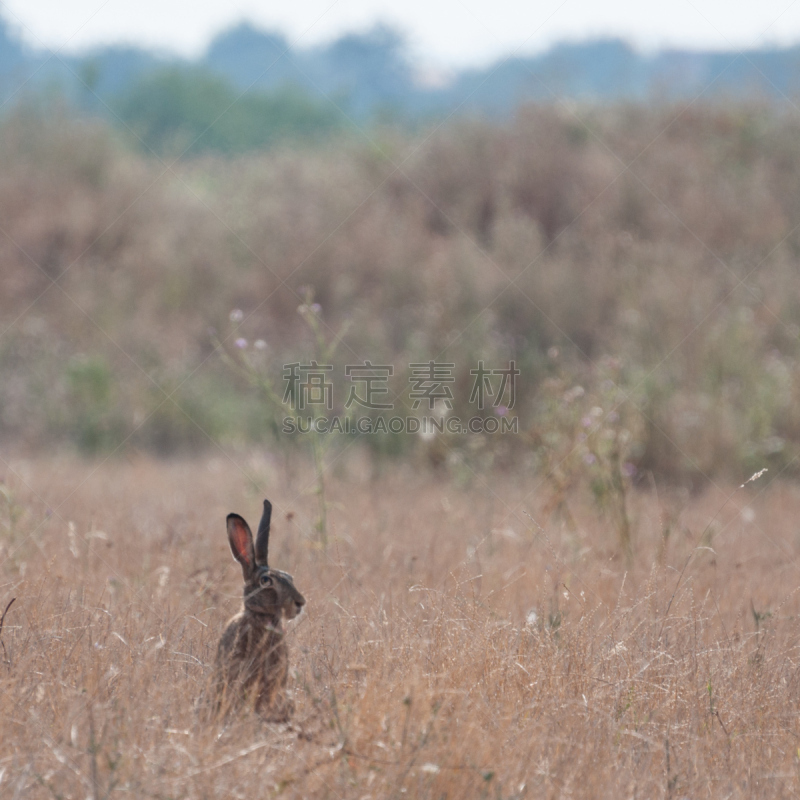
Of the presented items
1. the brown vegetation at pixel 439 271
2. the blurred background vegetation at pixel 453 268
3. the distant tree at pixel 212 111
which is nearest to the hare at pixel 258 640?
the blurred background vegetation at pixel 453 268

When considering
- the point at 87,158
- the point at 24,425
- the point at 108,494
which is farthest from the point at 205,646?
the point at 87,158

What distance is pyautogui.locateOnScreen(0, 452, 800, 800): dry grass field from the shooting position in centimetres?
188

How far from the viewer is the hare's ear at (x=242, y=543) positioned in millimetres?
2240

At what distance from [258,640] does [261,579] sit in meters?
0.15

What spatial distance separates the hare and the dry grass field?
0.23 ft

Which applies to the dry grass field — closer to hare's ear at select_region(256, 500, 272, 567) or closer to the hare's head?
the hare's head

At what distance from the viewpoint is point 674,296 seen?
361 inches

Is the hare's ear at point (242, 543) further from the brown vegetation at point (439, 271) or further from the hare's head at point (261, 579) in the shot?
the brown vegetation at point (439, 271)

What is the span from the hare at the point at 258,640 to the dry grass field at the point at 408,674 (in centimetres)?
7

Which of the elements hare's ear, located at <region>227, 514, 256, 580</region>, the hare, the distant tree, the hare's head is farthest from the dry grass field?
the distant tree

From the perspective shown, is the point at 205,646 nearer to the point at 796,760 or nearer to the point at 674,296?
the point at 796,760

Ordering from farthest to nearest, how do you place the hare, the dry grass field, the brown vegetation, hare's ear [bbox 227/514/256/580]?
the brown vegetation → hare's ear [bbox 227/514/256/580] → the hare → the dry grass field

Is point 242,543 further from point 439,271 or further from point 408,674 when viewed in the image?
point 439,271

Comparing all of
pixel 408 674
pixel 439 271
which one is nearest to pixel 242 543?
pixel 408 674
